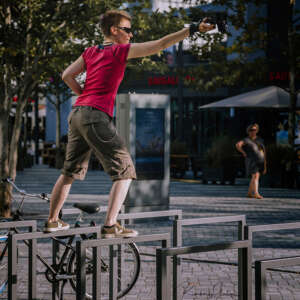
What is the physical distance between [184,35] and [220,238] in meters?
5.58

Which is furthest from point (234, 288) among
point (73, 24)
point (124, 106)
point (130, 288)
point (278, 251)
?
point (73, 24)

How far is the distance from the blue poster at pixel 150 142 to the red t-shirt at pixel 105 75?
6.79 meters

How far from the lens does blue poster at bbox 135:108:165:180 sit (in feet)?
37.1

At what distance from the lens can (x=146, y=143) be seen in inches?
449

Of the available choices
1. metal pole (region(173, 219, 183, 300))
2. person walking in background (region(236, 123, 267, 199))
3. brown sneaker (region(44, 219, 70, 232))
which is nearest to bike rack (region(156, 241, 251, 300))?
metal pole (region(173, 219, 183, 300))

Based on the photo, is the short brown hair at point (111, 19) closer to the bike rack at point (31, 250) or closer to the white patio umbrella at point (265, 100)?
the bike rack at point (31, 250)

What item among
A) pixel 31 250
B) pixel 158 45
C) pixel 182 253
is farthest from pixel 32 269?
pixel 158 45

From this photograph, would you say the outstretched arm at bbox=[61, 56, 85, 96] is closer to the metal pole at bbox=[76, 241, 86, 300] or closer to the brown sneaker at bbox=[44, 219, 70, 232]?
the brown sneaker at bbox=[44, 219, 70, 232]

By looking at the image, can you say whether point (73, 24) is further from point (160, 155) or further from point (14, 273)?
point (14, 273)

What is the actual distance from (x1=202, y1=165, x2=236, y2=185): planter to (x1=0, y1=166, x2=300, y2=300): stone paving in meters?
1.25

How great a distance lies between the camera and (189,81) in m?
22.4

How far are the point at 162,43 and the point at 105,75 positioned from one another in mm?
498

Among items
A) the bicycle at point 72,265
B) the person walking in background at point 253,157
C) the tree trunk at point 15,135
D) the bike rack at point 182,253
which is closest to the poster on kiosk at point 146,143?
the tree trunk at point 15,135

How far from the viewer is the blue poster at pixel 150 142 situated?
11.3m
